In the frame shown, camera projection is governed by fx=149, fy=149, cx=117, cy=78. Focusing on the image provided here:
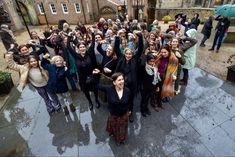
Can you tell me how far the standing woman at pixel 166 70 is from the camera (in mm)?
3801

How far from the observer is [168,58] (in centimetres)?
383

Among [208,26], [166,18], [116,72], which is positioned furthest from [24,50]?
[166,18]

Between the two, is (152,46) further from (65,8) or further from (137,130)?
(65,8)

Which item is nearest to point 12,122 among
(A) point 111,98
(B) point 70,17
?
(A) point 111,98

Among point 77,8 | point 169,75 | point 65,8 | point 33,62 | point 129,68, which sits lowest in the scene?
point 169,75

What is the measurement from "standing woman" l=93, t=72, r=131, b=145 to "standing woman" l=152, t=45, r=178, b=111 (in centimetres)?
142

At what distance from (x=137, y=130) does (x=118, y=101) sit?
137 centimetres

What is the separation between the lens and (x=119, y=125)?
10.4 ft

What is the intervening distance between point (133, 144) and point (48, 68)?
2.80m

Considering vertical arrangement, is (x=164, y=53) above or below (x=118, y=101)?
above

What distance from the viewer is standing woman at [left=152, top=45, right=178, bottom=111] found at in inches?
150

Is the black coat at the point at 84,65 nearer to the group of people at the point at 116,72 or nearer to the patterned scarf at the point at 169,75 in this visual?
the group of people at the point at 116,72

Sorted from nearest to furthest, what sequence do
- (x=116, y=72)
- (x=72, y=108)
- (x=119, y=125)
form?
(x=119, y=125), (x=116, y=72), (x=72, y=108)

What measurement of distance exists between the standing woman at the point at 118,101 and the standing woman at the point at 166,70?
4.66ft
